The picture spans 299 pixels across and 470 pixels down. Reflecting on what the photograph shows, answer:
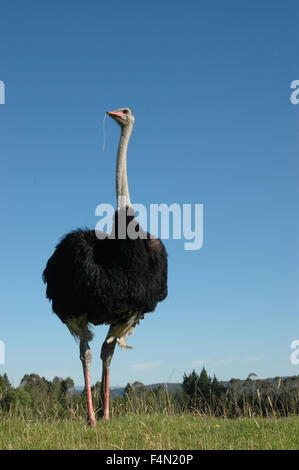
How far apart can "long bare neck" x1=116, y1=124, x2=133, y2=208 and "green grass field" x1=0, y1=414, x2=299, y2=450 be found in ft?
11.0

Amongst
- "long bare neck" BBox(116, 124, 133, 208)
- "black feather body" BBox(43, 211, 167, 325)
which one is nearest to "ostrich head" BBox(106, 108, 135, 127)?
"long bare neck" BBox(116, 124, 133, 208)

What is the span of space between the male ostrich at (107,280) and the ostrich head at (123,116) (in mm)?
1742

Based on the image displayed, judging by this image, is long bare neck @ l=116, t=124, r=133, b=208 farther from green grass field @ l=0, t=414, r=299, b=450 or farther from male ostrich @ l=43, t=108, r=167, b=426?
green grass field @ l=0, t=414, r=299, b=450

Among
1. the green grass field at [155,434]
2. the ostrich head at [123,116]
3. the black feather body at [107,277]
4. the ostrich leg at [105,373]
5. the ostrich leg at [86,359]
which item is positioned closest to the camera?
the green grass field at [155,434]

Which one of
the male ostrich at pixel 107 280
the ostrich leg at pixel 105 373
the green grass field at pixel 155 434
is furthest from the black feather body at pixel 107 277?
the green grass field at pixel 155 434

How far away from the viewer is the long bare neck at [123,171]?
9117 millimetres

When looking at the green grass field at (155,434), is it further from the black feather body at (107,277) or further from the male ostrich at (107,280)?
the black feather body at (107,277)

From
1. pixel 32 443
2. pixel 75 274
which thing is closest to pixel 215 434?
pixel 32 443

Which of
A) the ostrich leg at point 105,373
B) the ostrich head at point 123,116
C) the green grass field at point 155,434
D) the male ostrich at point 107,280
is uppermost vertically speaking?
the ostrich head at point 123,116

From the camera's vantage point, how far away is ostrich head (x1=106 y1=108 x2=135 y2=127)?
9914 millimetres

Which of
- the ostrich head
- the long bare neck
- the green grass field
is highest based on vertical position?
the ostrich head

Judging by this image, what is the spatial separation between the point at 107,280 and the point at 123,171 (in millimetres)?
2266

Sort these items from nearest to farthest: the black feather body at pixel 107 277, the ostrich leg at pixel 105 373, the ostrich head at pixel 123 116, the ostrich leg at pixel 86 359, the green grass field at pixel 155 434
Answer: the green grass field at pixel 155 434 → the black feather body at pixel 107 277 → the ostrich leg at pixel 86 359 → the ostrich leg at pixel 105 373 → the ostrich head at pixel 123 116
